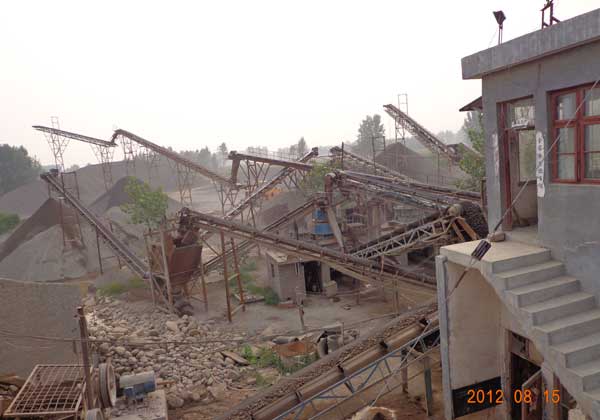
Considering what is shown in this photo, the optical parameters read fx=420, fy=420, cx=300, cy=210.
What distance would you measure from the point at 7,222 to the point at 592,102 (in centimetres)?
4185

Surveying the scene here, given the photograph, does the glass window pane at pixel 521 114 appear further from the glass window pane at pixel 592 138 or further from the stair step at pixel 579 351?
the stair step at pixel 579 351

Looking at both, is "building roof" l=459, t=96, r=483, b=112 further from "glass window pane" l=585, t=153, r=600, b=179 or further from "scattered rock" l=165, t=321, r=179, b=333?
"scattered rock" l=165, t=321, r=179, b=333

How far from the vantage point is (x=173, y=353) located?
12594mm

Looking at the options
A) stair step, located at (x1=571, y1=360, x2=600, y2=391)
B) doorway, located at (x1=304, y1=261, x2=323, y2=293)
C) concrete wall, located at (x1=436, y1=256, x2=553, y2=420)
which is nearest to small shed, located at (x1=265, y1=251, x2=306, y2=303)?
doorway, located at (x1=304, y1=261, x2=323, y2=293)

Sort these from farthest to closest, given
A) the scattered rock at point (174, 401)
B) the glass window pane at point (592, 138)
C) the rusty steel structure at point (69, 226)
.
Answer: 1. the rusty steel structure at point (69, 226)
2. the scattered rock at point (174, 401)
3. the glass window pane at point (592, 138)

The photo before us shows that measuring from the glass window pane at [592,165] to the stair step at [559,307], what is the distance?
164 cm

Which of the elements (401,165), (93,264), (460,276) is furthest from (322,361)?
(401,165)

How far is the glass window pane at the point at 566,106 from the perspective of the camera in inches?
225

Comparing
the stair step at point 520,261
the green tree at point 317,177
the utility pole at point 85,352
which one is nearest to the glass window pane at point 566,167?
the stair step at point 520,261

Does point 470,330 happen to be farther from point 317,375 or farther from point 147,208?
point 147,208

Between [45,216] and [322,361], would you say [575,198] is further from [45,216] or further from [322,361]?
[45,216]

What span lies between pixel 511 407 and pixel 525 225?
3.33 m

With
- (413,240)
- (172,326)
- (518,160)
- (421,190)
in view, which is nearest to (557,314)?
(518,160)

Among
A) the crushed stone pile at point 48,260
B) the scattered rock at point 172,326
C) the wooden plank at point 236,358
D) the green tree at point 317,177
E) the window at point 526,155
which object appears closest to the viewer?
the window at point 526,155
